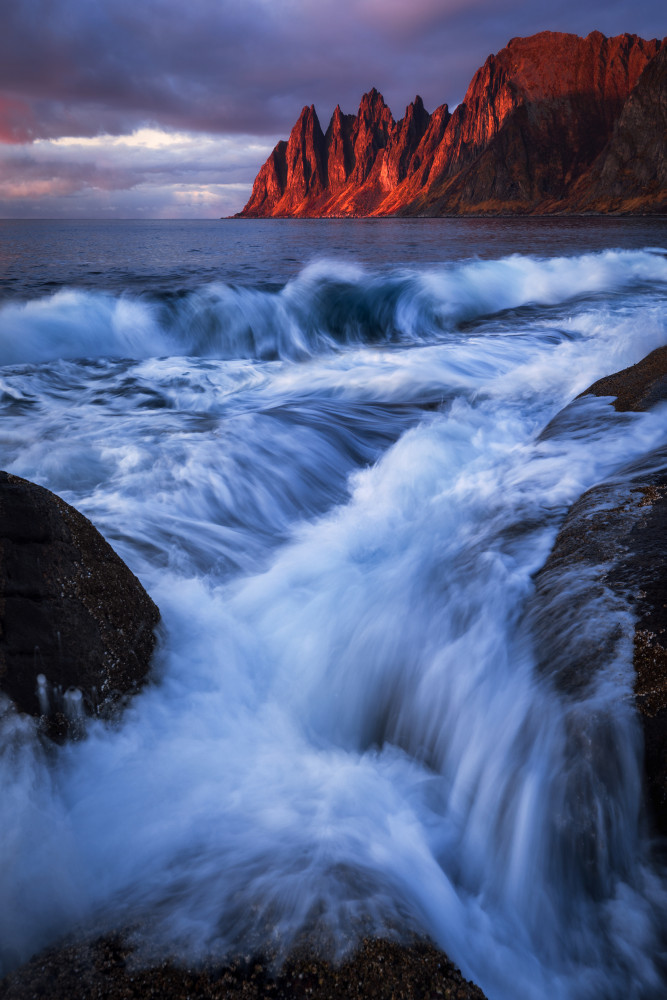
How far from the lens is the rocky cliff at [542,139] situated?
82062 millimetres

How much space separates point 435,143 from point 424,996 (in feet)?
537

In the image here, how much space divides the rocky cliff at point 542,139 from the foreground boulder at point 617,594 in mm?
88294

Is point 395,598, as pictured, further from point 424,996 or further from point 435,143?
point 435,143

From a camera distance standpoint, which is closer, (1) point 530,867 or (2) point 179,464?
(1) point 530,867

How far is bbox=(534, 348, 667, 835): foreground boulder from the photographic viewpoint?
1.63m

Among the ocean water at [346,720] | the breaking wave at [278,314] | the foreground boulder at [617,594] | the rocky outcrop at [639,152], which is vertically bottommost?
the ocean water at [346,720]

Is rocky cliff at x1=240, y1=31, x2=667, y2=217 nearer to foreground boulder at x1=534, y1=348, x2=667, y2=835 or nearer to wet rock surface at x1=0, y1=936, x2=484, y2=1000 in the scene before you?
foreground boulder at x1=534, y1=348, x2=667, y2=835

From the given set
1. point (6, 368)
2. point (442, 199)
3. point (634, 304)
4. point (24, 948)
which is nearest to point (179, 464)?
point (24, 948)

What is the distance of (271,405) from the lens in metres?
6.83

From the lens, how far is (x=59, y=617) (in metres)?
1.91

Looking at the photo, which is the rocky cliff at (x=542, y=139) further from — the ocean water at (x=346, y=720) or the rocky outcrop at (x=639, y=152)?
the ocean water at (x=346, y=720)

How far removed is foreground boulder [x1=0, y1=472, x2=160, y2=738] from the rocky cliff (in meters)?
90.0

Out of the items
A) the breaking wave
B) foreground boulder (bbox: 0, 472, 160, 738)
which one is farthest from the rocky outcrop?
foreground boulder (bbox: 0, 472, 160, 738)

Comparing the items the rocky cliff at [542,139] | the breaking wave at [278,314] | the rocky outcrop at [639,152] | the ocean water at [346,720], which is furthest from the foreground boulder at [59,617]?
the rocky outcrop at [639,152]
